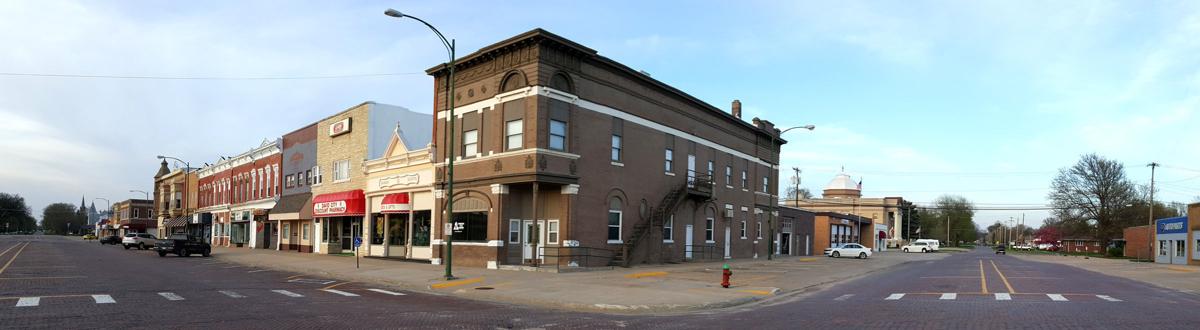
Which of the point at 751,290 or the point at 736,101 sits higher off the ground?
the point at 736,101

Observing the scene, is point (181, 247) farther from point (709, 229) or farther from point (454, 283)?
point (709, 229)

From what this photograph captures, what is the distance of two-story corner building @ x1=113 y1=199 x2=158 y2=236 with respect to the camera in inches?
4405

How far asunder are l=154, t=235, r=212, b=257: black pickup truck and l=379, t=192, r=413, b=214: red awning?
14056mm

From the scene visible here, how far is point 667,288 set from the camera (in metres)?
21.2

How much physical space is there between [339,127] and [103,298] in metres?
28.9

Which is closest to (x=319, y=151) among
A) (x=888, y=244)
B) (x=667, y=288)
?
(x=667, y=288)

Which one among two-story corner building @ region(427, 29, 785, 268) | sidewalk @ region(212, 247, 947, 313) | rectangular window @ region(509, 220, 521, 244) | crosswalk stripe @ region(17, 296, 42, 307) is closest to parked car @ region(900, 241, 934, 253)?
sidewalk @ region(212, 247, 947, 313)

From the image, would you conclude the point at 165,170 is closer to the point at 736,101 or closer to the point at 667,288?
the point at 736,101

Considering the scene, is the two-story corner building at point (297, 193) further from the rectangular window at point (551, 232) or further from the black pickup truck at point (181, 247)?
the rectangular window at point (551, 232)

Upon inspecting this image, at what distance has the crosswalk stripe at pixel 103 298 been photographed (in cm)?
1519

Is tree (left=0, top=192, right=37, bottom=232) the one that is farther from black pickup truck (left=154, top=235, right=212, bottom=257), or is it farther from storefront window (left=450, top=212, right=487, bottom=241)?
storefront window (left=450, top=212, right=487, bottom=241)

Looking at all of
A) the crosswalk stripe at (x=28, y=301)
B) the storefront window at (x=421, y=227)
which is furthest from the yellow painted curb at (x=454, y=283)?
the storefront window at (x=421, y=227)

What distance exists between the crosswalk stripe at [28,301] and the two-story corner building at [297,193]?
2940 cm

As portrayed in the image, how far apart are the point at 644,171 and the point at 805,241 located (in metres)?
31.5
